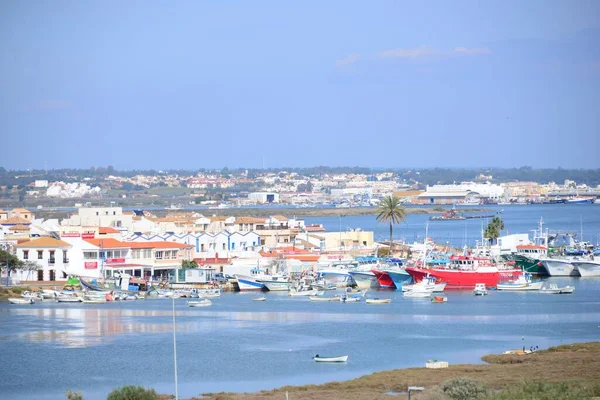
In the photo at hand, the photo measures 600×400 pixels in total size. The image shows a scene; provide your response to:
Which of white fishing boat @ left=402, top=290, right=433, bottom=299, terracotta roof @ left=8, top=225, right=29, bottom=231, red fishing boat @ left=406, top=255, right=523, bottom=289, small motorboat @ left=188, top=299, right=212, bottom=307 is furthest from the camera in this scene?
terracotta roof @ left=8, top=225, right=29, bottom=231

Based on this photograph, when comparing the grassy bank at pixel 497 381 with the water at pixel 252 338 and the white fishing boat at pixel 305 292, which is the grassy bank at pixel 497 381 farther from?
the white fishing boat at pixel 305 292

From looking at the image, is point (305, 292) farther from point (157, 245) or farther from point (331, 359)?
point (331, 359)

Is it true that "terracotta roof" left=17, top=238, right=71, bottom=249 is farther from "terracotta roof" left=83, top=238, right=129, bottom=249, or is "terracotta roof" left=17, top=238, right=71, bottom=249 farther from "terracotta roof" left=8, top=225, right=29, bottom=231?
"terracotta roof" left=8, top=225, right=29, bottom=231

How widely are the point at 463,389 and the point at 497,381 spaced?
13.7 ft

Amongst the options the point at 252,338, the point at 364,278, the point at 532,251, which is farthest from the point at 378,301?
the point at 532,251

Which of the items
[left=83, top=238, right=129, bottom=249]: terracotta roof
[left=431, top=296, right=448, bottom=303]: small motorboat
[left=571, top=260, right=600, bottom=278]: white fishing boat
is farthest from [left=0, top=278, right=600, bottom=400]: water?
[left=571, top=260, right=600, bottom=278]: white fishing boat

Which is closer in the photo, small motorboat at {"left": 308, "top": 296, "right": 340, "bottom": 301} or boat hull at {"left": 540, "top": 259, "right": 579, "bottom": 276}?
small motorboat at {"left": 308, "top": 296, "right": 340, "bottom": 301}

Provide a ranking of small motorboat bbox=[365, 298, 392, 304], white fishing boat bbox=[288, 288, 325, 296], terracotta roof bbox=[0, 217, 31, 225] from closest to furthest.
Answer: small motorboat bbox=[365, 298, 392, 304], white fishing boat bbox=[288, 288, 325, 296], terracotta roof bbox=[0, 217, 31, 225]

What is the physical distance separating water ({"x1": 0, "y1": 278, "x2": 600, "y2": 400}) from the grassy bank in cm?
183

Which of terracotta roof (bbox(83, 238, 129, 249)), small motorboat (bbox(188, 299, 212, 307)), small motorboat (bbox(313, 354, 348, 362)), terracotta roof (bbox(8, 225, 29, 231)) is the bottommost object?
small motorboat (bbox(188, 299, 212, 307))

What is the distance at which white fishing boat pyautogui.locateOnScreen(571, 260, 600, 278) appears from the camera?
7388 centimetres

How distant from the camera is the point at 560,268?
7488 centimetres

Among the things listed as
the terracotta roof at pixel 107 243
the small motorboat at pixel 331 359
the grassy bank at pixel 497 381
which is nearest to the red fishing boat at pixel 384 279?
the terracotta roof at pixel 107 243

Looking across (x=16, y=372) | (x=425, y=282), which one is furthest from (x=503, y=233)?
(x=16, y=372)
